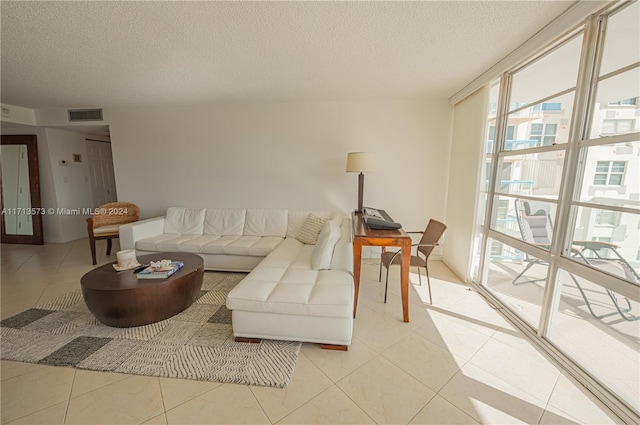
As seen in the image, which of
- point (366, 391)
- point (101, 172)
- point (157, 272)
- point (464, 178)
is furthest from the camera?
point (101, 172)

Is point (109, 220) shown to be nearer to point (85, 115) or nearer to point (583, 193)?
point (85, 115)

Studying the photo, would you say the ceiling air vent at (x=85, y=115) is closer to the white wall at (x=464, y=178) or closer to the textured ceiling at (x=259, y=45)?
the textured ceiling at (x=259, y=45)

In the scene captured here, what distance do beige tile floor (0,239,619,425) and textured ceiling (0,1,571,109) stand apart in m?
2.43

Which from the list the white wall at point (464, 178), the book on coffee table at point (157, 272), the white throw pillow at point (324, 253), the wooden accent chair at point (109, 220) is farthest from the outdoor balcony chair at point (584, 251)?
the wooden accent chair at point (109, 220)

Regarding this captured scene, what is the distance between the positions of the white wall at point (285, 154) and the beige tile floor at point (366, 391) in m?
2.20

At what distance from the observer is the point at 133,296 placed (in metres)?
2.01

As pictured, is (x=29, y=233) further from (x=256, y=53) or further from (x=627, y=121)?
(x=627, y=121)

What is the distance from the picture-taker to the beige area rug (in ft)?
5.47

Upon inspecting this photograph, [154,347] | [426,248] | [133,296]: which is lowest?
[154,347]

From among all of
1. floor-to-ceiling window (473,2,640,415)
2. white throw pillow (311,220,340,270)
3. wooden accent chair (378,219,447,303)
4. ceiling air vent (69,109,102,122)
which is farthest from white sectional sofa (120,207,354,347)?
ceiling air vent (69,109,102,122)

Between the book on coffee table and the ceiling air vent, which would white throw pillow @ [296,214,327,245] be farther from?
the ceiling air vent

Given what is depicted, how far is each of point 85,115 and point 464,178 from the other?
6.02 meters

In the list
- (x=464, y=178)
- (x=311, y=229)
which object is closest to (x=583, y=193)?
(x=464, y=178)

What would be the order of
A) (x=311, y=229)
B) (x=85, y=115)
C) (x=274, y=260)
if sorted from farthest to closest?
(x=85, y=115) < (x=311, y=229) < (x=274, y=260)
